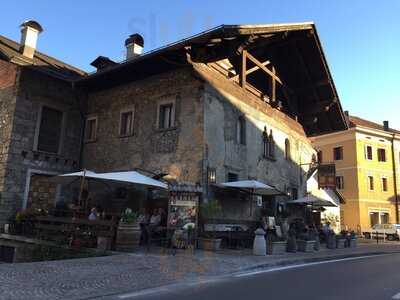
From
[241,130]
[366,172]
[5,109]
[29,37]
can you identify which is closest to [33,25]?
[29,37]

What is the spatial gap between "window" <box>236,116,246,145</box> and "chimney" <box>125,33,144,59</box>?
6609 millimetres

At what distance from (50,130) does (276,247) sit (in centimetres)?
1093

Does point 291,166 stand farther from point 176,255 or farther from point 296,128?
point 176,255

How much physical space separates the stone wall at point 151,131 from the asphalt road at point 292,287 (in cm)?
612

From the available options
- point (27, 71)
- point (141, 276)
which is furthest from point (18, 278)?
point (27, 71)

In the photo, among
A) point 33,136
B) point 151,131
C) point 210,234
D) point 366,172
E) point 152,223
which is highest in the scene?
point 366,172

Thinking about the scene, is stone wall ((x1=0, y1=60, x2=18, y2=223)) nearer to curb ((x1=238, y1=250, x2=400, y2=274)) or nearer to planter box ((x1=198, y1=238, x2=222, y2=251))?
planter box ((x1=198, y1=238, x2=222, y2=251))

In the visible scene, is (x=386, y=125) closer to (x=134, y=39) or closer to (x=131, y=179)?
(x=134, y=39)

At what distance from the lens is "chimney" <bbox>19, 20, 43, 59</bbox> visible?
Answer: 18.1m

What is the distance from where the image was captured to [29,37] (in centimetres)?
1823

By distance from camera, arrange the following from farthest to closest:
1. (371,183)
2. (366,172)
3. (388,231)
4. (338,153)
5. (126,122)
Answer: (338,153), (371,183), (366,172), (388,231), (126,122)

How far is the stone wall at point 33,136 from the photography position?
53.6 feet

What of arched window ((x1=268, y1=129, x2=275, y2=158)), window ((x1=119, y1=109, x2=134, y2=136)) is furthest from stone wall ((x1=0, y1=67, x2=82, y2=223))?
arched window ((x1=268, y1=129, x2=275, y2=158))

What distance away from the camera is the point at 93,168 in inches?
716
